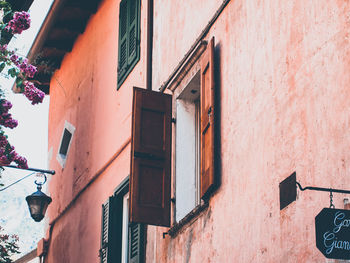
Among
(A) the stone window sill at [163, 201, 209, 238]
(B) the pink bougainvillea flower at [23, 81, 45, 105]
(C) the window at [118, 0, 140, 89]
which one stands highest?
(C) the window at [118, 0, 140, 89]

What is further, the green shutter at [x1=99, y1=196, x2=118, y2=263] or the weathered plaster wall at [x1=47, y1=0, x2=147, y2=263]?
the weathered plaster wall at [x1=47, y1=0, x2=147, y2=263]

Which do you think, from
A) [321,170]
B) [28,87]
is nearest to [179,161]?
[28,87]

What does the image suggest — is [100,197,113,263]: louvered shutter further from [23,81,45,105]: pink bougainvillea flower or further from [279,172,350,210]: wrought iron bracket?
[279,172,350,210]: wrought iron bracket

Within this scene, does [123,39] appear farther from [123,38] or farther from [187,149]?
[187,149]

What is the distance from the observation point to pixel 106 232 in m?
12.1

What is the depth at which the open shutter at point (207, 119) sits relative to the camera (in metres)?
8.55

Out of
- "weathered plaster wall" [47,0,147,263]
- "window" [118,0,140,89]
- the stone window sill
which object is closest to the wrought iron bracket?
the stone window sill

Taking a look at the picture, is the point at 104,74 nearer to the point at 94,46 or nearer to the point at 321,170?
the point at 94,46

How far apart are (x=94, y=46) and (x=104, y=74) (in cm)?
96

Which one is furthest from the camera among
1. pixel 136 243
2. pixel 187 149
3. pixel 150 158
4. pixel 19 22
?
pixel 136 243

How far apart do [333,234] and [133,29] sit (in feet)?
25.6

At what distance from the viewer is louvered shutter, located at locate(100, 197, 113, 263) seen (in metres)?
11.8

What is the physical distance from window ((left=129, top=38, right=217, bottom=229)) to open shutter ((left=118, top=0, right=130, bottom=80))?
2.52m

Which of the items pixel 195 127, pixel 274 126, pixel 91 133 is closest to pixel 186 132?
pixel 195 127
